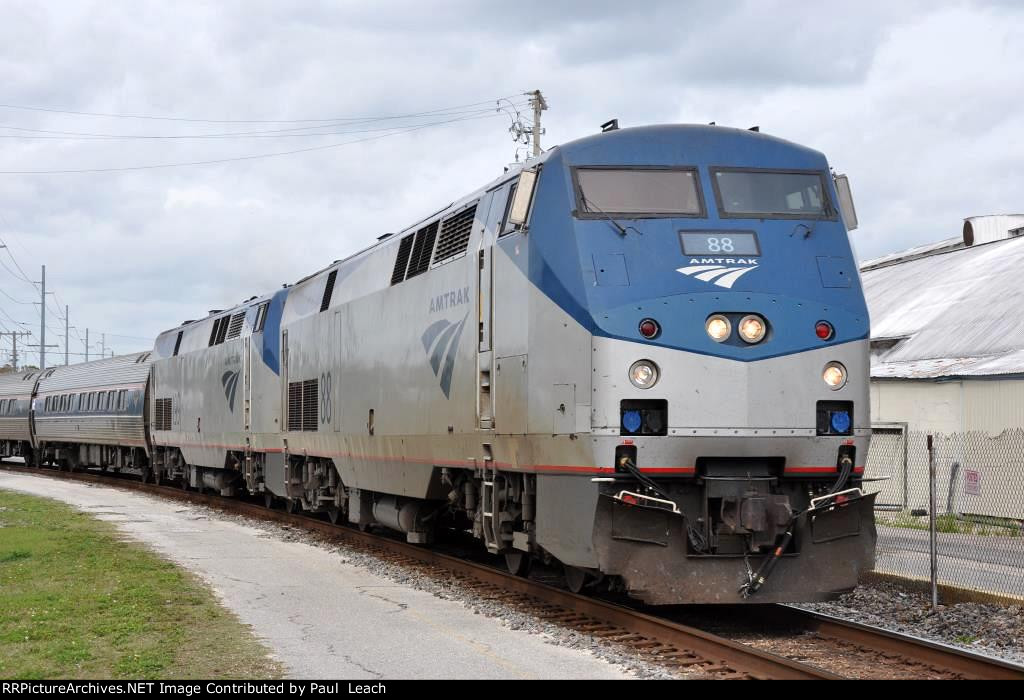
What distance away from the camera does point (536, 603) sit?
1199 centimetres

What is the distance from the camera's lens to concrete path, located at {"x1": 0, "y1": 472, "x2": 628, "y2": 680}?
348 inches

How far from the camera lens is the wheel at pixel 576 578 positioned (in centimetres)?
1138

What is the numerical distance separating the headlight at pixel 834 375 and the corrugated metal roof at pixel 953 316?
13.7 m

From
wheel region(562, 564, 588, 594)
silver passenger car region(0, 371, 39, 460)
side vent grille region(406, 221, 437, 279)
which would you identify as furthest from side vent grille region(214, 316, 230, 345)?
silver passenger car region(0, 371, 39, 460)

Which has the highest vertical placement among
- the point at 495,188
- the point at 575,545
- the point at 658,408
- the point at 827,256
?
the point at 495,188

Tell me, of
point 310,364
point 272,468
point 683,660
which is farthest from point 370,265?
point 683,660

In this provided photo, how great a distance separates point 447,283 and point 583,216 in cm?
354

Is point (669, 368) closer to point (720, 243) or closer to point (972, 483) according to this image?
point (720, 243)

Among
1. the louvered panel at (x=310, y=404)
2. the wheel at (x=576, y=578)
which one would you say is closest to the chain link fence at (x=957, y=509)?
the wheel at (x=576, y=578)

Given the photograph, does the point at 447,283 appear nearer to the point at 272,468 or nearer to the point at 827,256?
the point at 827,256

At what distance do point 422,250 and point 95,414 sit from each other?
3009 centimetres

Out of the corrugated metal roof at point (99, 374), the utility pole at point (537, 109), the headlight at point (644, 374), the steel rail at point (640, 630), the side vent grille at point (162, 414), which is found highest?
the utility pole at point (537, 109)

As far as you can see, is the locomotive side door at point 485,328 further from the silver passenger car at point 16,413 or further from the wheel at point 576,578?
the silver passenger car at point 16,413

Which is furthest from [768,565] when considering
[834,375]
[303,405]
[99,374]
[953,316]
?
[99,374]
